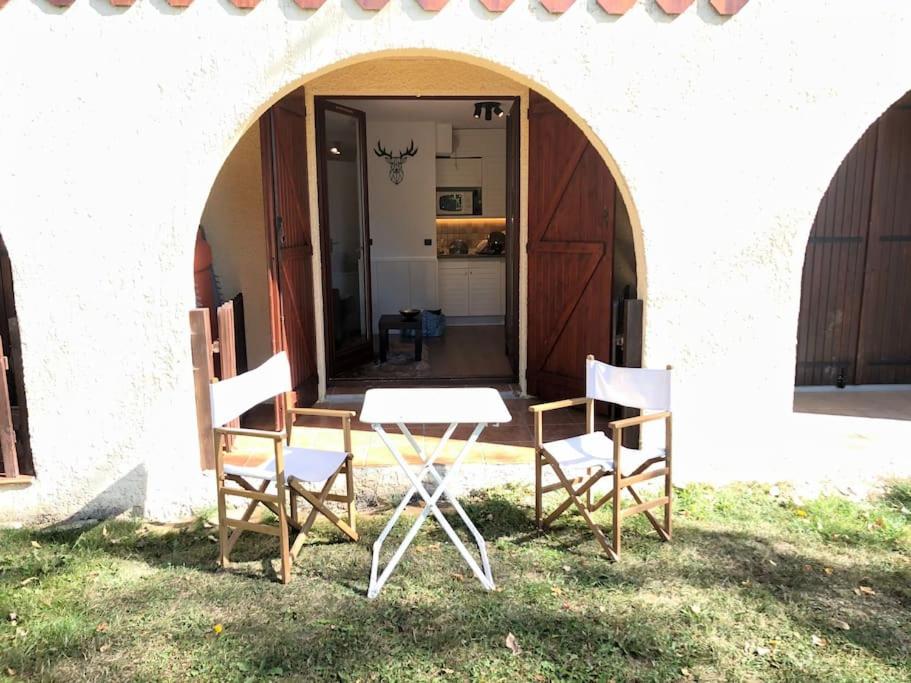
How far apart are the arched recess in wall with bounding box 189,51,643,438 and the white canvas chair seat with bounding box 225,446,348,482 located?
139 centimetres

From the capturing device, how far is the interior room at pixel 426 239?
7.43 m

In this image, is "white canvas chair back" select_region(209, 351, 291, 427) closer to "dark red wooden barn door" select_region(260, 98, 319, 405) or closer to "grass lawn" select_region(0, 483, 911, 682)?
"grass lawn" select_region(0, 483, 911, 682)

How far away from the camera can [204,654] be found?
115 inches

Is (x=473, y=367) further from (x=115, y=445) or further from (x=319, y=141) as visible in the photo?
(x=115, y=445)

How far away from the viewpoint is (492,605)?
10.7 feet

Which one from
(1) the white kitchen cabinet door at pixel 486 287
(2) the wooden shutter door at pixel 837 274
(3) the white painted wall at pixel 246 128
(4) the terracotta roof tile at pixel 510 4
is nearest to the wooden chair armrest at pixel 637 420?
(3) the white painted wall at pixel 246 128

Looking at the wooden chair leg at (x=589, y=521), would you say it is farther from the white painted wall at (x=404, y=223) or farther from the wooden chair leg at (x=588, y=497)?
the white painted wall at (x=404, y=223)

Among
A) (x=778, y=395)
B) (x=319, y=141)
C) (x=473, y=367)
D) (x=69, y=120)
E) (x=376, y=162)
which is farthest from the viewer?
(x=376, y=162)

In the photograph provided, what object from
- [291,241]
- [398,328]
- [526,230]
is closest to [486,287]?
[398,328]

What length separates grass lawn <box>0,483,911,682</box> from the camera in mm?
2861

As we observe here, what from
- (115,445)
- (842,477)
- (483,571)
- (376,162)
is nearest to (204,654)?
(483,571)

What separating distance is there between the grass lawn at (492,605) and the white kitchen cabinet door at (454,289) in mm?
6419

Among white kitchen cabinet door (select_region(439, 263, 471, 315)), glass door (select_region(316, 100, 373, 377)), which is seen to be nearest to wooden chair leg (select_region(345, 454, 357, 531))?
glass door (select_region(316, 100, 373, 377))

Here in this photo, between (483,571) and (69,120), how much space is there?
3147mm
